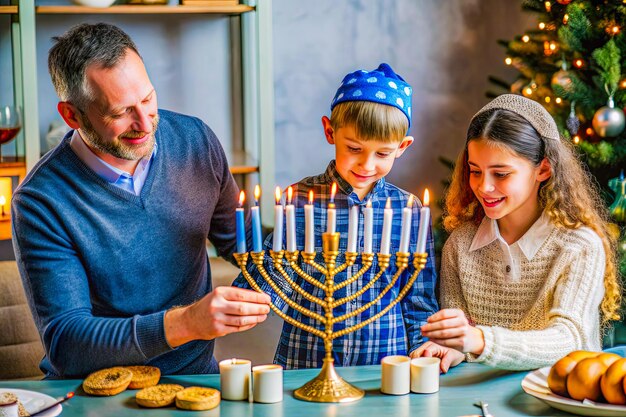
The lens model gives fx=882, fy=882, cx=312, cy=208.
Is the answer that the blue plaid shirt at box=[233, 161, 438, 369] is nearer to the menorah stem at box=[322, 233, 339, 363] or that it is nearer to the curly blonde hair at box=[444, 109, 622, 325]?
the curly blonde hair at box=[444, 109, 622, 325]

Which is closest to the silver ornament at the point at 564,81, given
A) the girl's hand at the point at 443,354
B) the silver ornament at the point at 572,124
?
the silver ornament at the point at 572,124

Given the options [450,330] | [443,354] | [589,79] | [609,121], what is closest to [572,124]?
[609,121]

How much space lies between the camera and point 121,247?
2256 millimetres

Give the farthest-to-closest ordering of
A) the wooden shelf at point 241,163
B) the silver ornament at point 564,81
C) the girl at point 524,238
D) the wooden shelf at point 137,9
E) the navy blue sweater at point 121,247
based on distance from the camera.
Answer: the wooden shelf at point 241,163, the wooden shelf at point 137,9, the silver ornament at point 564,81, the girl at point 524,238, the navy blue sweater at point 121,247

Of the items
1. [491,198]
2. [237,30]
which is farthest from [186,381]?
[237,30]

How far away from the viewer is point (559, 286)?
220cm

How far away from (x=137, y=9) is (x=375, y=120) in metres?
1.66

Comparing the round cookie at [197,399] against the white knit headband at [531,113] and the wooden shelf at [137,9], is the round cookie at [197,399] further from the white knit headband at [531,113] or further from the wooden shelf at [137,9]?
the wooden shelf at [137,9]

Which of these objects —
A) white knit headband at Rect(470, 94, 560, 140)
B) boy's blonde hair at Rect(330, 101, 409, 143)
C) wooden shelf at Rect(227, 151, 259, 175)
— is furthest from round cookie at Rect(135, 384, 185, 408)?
wooden shelf at Rect(227, 151, 259, 175)

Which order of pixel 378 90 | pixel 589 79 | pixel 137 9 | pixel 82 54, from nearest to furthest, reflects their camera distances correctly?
pixel 82 54, pixel 378 90, pixel 589 79, pixel 137 9

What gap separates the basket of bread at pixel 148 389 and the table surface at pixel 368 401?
0.6 inches

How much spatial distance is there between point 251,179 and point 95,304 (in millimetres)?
1685

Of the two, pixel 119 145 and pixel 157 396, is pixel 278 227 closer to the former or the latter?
pixel 157 396

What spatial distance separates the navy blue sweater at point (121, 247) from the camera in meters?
2.00
